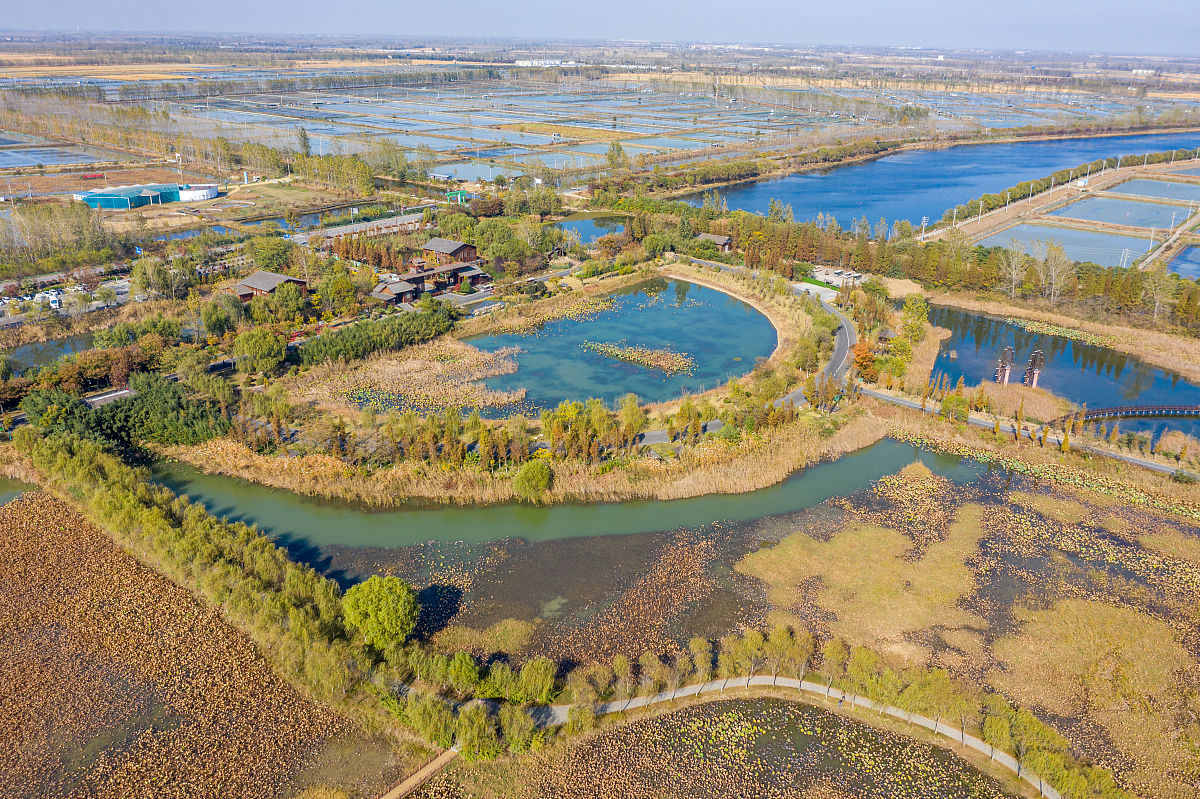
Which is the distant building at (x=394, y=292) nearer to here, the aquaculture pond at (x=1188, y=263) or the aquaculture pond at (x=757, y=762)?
the aquaculture pond at (x=757, y=762)

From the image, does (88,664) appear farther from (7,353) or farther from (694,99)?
(694,99)

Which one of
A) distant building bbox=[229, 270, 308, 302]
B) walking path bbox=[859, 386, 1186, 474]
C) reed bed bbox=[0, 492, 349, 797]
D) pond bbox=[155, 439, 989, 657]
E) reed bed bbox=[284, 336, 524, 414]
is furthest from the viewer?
distant building bbox=[229, 270, 308, 302]

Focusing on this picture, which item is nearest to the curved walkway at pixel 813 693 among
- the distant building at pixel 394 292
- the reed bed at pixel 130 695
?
the reed bed at pixel 130 695

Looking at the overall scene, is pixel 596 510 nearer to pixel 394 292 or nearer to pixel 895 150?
pixel 394 292

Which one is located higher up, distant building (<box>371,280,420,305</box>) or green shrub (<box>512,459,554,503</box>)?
distant building (<box>371,280,420,305</box>)

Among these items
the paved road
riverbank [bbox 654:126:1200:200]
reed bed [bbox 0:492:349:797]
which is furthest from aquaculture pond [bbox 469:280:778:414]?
riverbank [bbox 654:126:1200:200]

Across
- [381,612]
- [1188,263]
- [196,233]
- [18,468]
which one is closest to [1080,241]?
[1188,263]

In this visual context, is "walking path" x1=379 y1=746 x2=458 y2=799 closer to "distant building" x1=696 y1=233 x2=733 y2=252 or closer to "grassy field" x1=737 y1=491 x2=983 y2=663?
"grassy field" x1=737 y1=491 x2=983 y2=663
